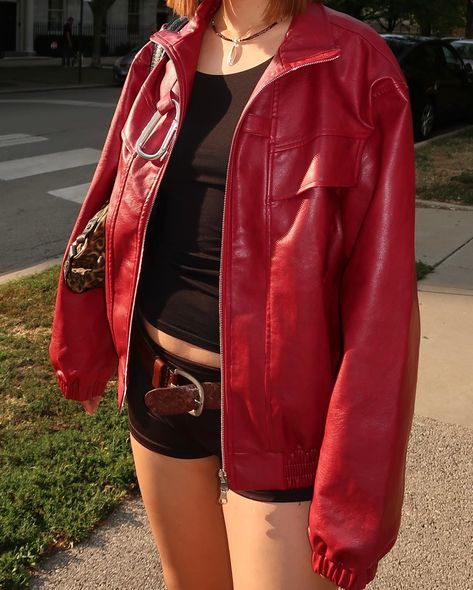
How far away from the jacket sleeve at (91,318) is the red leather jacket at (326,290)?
473mm

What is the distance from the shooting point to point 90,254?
2123 millimetres

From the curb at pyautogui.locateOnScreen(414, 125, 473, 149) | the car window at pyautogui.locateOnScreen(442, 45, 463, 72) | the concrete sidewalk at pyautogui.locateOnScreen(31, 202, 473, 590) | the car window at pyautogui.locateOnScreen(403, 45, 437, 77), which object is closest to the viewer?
the concrete sidewalk at pyautogui.locateOnScreen(31, 202, 473, 590)

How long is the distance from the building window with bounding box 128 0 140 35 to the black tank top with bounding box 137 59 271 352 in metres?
39.7

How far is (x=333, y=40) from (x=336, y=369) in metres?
0.67

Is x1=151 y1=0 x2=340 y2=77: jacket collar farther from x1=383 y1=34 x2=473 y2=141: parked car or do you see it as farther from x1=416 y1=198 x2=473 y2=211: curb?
x1=383 y1=34 x2=473 y2=141: parked car

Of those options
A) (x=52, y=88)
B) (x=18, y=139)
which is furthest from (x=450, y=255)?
(x=52, y=88)

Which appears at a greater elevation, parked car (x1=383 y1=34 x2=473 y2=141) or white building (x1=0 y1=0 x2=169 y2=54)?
parked car (x1=383 y1=34 x2=473 y2=141)

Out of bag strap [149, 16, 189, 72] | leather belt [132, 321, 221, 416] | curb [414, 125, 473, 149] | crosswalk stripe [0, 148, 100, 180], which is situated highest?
bag strap [149, 16, 189, 72]

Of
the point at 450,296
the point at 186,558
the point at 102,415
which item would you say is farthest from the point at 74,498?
the point at 450,296

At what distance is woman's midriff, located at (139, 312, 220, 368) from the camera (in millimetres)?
1863

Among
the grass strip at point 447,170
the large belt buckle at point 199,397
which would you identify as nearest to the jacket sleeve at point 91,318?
the large belt buckle at point 199,397

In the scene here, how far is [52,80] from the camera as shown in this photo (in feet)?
87.9

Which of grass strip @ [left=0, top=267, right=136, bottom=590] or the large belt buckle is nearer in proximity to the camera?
the large belt buckle

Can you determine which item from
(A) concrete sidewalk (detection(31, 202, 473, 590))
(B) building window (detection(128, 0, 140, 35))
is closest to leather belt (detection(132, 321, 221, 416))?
(A) concrete sidewalk (detection(31, 202, 473, 590))
